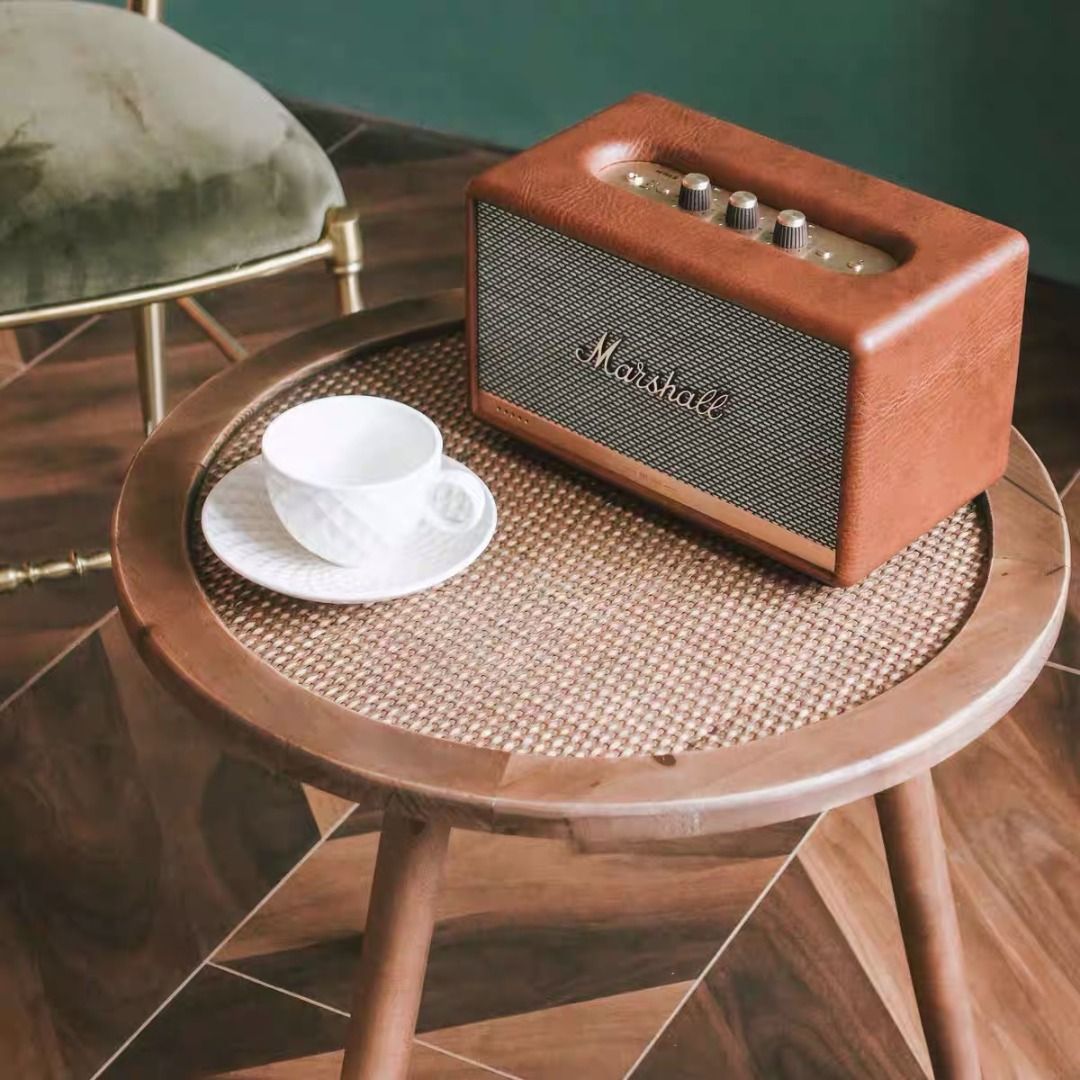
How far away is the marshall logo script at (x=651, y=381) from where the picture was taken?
0.71 metres

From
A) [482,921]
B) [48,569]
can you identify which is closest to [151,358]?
[48,569]

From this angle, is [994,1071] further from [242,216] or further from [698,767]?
[242,216]

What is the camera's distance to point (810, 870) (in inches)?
42.4

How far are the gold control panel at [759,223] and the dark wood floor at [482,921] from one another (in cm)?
47

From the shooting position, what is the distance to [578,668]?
679 mm

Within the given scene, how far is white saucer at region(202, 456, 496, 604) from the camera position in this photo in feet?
2.27

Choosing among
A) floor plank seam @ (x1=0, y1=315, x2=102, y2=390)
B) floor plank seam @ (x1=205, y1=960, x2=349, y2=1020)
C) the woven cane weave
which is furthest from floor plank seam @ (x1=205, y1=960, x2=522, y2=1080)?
floor plank seam @ (x1=0, y1=315, x2=102, y2=390)

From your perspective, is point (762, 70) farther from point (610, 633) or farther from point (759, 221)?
point (610, 633)

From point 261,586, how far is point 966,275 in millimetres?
309

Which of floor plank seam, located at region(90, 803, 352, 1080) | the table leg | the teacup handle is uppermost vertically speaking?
the teacup handle

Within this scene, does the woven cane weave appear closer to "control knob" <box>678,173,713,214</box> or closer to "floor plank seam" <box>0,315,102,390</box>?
"control knob" <box>678,173,713,214</box>

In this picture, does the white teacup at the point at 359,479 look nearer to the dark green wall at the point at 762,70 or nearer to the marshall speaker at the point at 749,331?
the marshall speaker at the point at 749,331

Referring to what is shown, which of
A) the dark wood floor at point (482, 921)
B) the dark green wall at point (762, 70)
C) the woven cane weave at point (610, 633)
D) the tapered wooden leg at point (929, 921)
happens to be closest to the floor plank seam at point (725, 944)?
the dark wood floor at point (482, 921)

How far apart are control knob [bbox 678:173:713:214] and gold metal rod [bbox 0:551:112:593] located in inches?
19.6
